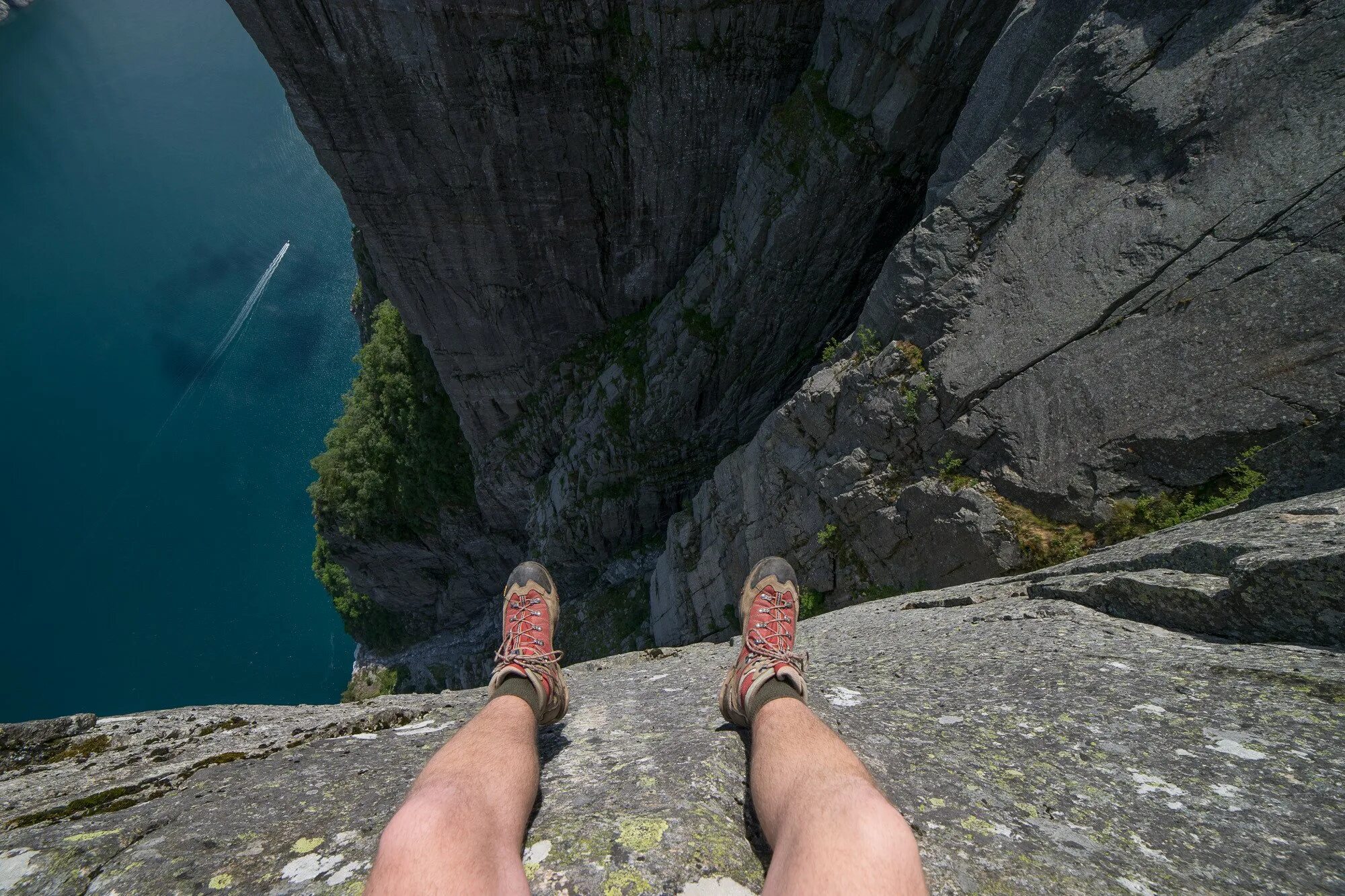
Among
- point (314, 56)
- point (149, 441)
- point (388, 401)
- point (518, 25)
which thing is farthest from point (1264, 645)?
point (149, 441)

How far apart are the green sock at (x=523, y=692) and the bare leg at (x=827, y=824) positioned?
172 centimetres

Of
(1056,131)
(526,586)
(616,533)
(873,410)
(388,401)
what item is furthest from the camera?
(388,401)

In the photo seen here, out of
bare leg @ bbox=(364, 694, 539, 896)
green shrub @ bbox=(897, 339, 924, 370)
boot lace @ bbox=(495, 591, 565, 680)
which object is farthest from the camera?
green shrub @ bbox=(897, 339, 924, 370)

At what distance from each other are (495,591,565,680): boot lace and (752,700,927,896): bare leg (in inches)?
75.6

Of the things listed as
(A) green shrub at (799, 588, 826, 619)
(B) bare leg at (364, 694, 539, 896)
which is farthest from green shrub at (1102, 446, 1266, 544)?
(B) bare leg at (364, 694, 539, 896)

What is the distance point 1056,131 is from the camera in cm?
841

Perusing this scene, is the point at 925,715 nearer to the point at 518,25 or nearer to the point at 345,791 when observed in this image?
the point at 345,791

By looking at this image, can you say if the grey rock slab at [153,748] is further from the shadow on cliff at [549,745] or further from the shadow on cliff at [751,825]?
the shadow on cliff at [751,825]

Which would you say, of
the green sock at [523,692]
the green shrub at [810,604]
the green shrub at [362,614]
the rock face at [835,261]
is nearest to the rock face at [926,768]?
the green sock at [523,692]

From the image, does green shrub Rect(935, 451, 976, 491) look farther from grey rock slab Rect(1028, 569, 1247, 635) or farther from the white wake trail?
the white wake trail

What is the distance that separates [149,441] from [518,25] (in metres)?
52.5

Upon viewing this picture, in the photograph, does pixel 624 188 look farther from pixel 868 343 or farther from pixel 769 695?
pixel 769 695

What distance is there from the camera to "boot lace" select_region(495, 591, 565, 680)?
4684mm

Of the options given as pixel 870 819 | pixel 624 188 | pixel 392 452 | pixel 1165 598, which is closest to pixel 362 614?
pixel 392 452
